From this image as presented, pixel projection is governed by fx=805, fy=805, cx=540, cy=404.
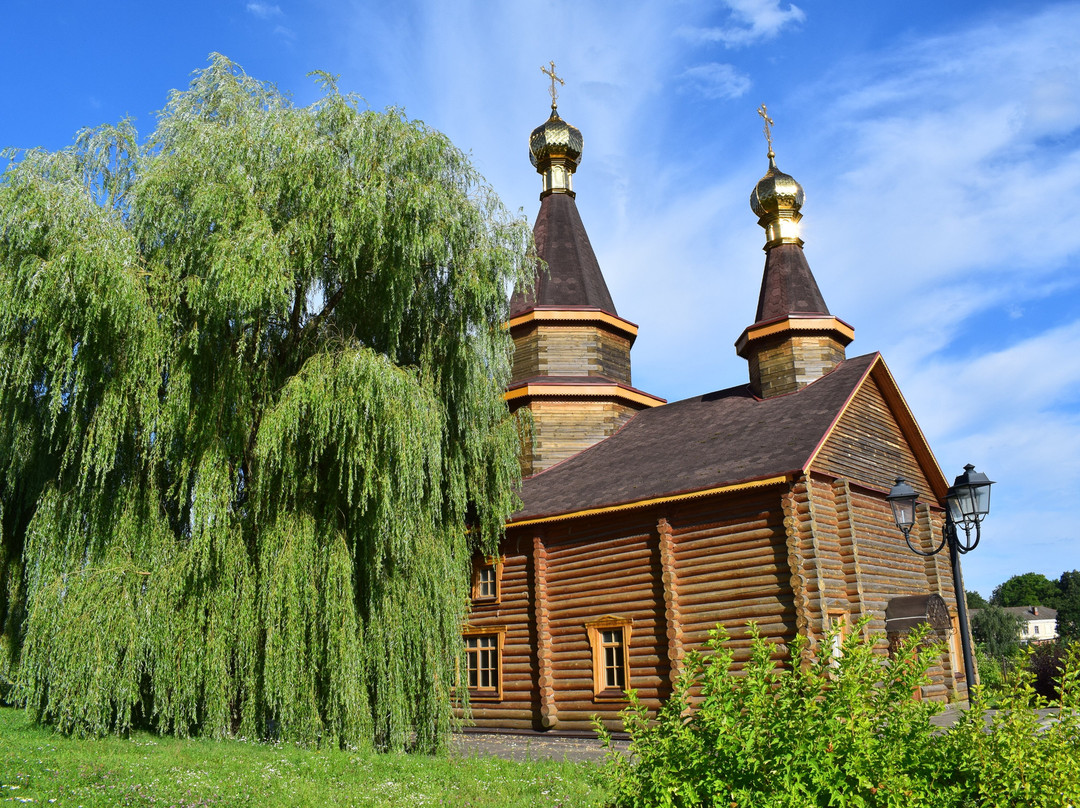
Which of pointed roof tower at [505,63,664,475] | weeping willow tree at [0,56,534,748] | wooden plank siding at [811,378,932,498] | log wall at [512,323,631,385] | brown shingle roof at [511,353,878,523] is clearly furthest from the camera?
log wall at [512,323,631,385]

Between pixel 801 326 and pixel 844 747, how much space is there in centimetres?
1745

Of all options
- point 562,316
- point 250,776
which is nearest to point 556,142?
point 562,316

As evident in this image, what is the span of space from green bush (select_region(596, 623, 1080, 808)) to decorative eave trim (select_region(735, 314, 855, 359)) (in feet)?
54.1

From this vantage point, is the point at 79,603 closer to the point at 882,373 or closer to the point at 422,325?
the point at 422,325

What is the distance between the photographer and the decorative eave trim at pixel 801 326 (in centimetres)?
2073

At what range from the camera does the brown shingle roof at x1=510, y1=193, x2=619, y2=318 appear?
2345cm

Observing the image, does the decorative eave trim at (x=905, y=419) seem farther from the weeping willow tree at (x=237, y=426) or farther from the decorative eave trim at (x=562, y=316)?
the weeping willow tree at (x=237, y=426)

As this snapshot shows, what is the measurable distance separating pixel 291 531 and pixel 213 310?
3306 millimetres

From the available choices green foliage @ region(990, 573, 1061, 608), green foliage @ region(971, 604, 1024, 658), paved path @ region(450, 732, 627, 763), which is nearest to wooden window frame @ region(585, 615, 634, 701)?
paved path @ region(450, 732, 627, 763)

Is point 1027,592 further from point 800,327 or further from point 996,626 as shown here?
point 800,327

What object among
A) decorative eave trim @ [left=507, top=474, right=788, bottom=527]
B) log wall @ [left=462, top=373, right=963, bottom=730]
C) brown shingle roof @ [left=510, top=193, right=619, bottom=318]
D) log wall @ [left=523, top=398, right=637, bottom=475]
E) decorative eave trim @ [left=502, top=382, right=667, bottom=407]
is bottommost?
log wall @ [left=462, top=373, right=963, bottom=730]

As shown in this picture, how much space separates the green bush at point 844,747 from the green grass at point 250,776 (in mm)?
3318

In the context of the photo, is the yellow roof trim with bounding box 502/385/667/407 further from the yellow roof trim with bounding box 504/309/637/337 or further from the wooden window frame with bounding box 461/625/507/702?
the wooden window frame with bounding box 461/625/507/702

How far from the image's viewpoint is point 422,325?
13.3m
